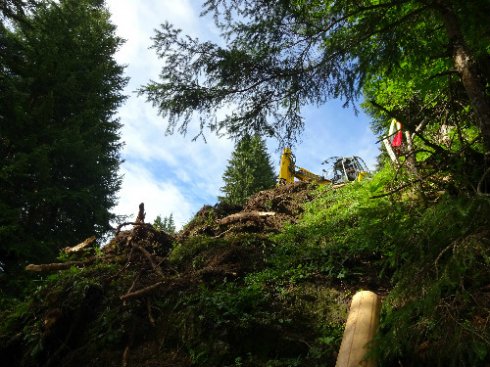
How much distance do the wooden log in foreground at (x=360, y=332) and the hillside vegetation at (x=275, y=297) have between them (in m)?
0.14

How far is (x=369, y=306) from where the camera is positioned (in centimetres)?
289

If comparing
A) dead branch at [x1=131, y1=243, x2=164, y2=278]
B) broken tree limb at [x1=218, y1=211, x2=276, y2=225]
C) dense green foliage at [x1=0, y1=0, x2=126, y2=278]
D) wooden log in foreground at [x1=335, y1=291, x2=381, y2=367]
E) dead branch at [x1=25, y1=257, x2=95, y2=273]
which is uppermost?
dense green foliage at [x1=0, y1=0, x2=126, y2=278]

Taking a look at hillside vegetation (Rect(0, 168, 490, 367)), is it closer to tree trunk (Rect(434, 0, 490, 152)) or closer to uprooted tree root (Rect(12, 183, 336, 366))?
uprooted tree root (Rect(12, 183, 336, 366))

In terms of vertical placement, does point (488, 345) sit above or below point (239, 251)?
below

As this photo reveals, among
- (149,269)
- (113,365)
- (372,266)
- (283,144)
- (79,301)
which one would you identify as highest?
(283,144)

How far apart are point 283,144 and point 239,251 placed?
2.57 metres

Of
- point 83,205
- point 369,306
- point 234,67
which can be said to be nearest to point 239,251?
point 234,67

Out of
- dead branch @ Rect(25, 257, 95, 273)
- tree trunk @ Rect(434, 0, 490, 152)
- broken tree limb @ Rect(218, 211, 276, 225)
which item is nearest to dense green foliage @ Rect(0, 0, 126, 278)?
dead branch @ Rect(25, 257, 95, 273)

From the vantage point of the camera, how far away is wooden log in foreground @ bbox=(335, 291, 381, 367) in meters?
2.59

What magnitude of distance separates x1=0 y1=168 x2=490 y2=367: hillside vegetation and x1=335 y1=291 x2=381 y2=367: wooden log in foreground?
0.14 m

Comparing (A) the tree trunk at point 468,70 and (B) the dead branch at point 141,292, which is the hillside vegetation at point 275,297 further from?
(A) the tree trunk at point 468,70

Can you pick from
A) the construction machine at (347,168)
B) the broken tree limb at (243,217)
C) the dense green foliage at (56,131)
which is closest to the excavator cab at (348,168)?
the construction machine at (347,168)

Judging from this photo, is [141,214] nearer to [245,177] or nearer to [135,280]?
[135,280]

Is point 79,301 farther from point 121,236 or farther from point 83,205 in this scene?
point 83,205
